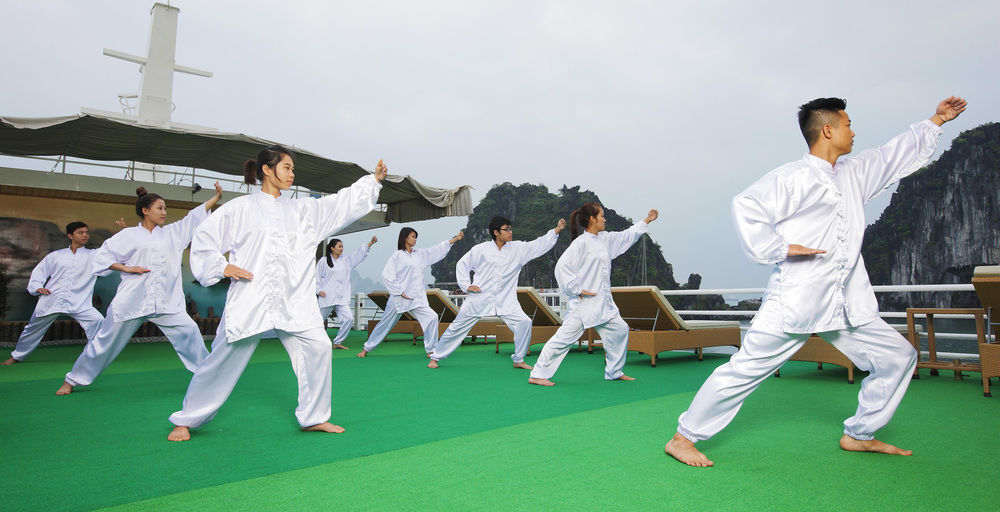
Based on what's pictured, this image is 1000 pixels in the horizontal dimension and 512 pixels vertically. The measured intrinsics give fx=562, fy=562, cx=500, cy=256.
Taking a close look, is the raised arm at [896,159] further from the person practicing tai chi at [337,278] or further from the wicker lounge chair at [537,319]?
the person practicing tai chi at [337,278]

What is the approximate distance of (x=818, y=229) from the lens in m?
2.32

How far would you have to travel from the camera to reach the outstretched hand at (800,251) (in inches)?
86.7

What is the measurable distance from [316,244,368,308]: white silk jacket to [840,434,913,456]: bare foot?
25.8ft

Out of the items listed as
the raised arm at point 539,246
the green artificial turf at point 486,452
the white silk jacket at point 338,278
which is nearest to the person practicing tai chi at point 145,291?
the green artificial turf at point 486,452

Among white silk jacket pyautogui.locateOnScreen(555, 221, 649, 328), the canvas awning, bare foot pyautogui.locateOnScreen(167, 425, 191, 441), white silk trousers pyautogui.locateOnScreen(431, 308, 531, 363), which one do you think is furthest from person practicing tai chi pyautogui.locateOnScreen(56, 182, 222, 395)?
white silk jacket pyautogui.locateOnScreen(555, 221, 649, 328)

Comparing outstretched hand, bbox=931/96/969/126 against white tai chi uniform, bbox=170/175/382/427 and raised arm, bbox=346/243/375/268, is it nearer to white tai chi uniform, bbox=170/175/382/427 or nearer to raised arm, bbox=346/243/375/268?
white tai chi uniform, bbox=170/175/382/427

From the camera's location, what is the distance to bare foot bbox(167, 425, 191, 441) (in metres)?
2.69

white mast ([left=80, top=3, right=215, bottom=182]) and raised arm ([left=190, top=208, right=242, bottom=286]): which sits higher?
white mast ([left=80, top=3, right=215, bottom=182])

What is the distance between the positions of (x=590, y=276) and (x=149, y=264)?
11.5 ft

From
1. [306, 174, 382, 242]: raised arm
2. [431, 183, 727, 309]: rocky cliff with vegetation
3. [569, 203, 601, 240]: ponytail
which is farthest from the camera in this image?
[431, 183, 727, 309]: rocky cliff with vegetation

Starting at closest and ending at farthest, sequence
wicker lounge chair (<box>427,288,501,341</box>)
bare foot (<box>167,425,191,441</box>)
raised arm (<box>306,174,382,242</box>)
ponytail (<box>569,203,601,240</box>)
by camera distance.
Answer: bare foot (<box>167,425,191,441</box>) < raised arm (<box>306,174,382,242</box>) < ponytail (<box>569,203,601,240</box>) < wicker lounge chair (<box>427,288,501,341</box>)

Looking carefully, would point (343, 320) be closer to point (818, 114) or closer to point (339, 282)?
point (339, 282)

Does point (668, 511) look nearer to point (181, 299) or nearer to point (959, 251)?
point (181, 299)

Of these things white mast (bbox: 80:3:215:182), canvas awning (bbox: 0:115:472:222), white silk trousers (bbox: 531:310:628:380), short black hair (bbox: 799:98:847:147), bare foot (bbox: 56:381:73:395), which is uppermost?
white mast (bbox: 80:3:215:182)
